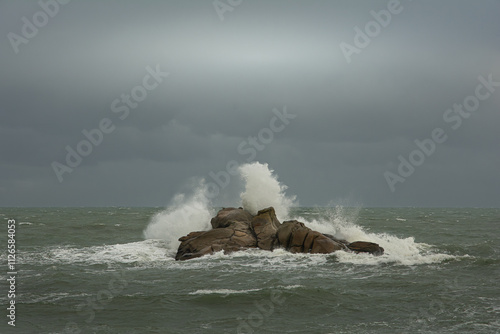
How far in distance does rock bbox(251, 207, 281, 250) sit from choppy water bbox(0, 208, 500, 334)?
1.19m

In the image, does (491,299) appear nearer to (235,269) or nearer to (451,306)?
(451,306)

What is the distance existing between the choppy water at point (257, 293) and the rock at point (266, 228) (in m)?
1.19

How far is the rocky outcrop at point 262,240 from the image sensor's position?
23.2m

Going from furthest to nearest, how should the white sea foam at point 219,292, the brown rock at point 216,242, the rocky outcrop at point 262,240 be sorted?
the brown rock at point 216,242 < the rocky outcrop at point 262,240 < the white sea foam at point 219,292

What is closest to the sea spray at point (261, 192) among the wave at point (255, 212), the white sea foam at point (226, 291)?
the wave at point (255, 212)

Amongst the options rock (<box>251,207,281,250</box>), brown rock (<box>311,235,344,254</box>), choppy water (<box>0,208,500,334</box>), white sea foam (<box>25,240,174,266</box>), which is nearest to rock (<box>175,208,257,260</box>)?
rock (<box>251,207,281,250</box>)

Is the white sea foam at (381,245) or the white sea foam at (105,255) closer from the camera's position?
the white sea foam at (381,245)

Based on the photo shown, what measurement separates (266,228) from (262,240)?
966 millimetres

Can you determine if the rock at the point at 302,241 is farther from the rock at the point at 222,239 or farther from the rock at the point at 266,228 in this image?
the rock at the point at 222,239

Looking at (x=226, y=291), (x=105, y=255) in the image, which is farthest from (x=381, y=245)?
(x=105, y=255)

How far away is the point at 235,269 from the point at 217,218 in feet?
24.4

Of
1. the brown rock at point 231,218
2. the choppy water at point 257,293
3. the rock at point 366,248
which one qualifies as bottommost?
the choppy water at point 257,293

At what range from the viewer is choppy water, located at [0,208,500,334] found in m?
12.3

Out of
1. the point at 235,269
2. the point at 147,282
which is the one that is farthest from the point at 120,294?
the point at 235,269
